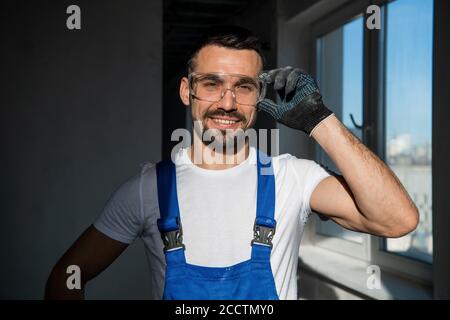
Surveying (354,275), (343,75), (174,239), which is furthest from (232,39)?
(343,75)

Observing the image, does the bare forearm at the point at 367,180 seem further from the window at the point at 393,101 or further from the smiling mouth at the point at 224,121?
the window at the point at 393,101

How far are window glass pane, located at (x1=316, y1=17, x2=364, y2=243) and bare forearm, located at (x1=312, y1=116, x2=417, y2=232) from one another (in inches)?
61.7

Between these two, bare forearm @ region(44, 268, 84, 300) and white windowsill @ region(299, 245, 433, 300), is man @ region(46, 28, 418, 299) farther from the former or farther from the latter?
white windowsill @ region(299, 245, 433, 300)

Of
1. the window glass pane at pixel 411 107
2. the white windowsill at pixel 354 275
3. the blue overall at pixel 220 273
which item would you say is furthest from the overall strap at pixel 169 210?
the window glass pane at pixel 411 107

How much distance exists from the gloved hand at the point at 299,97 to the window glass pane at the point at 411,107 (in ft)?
3.91

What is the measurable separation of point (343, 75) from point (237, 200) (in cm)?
189

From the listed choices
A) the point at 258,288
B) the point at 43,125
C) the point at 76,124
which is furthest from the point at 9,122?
the point at 258,288

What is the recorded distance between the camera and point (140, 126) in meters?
2.63

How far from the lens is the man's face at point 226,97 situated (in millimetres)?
1204

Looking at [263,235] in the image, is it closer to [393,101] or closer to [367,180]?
[367,180]

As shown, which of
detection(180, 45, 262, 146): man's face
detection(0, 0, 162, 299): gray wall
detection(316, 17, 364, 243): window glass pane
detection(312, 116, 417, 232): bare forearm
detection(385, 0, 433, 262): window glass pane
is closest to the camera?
detection(312, 116, 417, 232): bare forearm

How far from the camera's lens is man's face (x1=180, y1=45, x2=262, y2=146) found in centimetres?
120

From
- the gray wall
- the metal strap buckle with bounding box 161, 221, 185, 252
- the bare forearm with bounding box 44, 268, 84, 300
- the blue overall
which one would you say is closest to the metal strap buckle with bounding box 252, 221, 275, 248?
the blue overall
